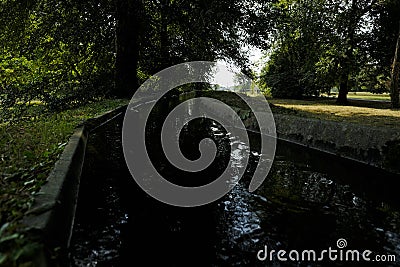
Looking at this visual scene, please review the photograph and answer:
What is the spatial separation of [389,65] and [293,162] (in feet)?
52.4

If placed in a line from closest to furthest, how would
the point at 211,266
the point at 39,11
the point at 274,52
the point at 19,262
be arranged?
the point at 19,262
the point at 211,266
the point at 39,11
the point at 274,52

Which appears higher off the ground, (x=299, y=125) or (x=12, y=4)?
(x=12, y=4)

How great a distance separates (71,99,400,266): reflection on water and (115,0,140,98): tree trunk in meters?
9.10

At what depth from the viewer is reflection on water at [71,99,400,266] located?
2.97 meters

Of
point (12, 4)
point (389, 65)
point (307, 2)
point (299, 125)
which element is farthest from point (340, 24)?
point (12, 4)

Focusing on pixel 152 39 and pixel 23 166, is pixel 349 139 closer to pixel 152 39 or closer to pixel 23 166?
pixel 23 166

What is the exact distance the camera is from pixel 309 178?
218 inches

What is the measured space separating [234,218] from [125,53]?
1202 centimetres

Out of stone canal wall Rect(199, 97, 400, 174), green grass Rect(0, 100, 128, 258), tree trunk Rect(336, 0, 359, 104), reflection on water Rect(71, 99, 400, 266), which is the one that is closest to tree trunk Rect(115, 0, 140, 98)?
stone canal wall Rect(199, 97, 400, 174)

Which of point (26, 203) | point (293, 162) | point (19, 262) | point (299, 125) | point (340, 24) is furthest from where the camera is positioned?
point (340, 24)

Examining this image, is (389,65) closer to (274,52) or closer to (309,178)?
(274,52)

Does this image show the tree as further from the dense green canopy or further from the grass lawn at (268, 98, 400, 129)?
the grass lawn at (268, 98, 400, 129)

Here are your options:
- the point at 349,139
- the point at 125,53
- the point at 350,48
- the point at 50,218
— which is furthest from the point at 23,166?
the point at 350,48

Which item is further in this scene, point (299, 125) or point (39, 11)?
point (39, 11)
